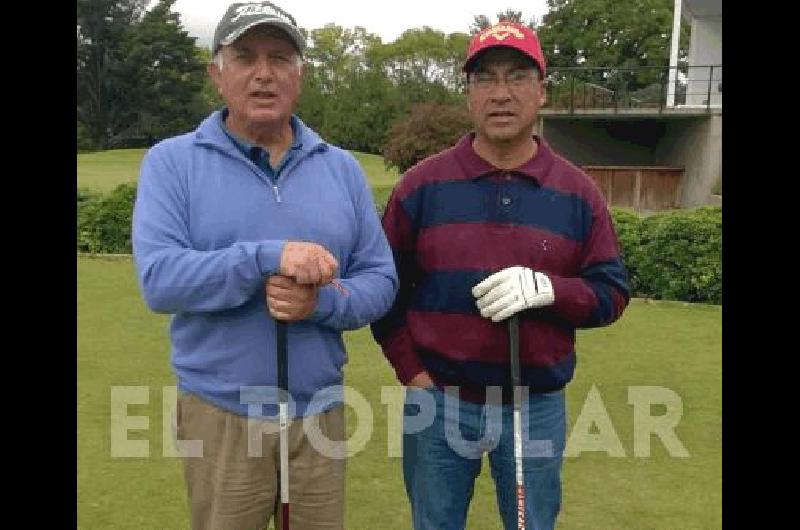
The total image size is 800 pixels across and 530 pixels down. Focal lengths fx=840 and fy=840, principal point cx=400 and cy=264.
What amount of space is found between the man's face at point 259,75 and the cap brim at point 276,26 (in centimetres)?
2

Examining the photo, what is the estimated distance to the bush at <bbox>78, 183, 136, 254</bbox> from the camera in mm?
13055

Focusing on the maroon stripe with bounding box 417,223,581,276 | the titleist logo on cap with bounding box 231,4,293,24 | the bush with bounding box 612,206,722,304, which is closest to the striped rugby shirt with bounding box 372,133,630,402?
the maroon stripe with bounding box 417,223,581,276

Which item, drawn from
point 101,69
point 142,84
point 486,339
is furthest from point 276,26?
point 101,69

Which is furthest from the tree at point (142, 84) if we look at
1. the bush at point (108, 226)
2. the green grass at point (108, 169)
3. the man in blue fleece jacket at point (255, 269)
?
the man in blue fleece jacket at point (255, 269)

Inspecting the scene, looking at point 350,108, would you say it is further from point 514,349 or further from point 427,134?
point 514,349

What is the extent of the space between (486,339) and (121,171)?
3051cm

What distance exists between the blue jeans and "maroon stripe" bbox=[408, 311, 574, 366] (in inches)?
5.8

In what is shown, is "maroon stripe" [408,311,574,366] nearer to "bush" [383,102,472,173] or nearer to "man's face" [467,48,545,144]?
"man's face" [467,48,545,144]

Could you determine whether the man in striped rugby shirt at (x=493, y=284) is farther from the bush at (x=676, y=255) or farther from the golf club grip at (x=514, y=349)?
the bush at (x=676, y=255)

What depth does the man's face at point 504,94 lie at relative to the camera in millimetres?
2645

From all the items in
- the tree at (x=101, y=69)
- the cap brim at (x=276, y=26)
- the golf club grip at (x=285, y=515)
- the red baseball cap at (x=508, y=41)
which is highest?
the tree at (x=101, y=69)

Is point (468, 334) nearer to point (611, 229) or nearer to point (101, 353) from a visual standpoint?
point (611, 229)

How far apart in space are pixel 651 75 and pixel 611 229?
40.9 meters

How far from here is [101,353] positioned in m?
6.98
